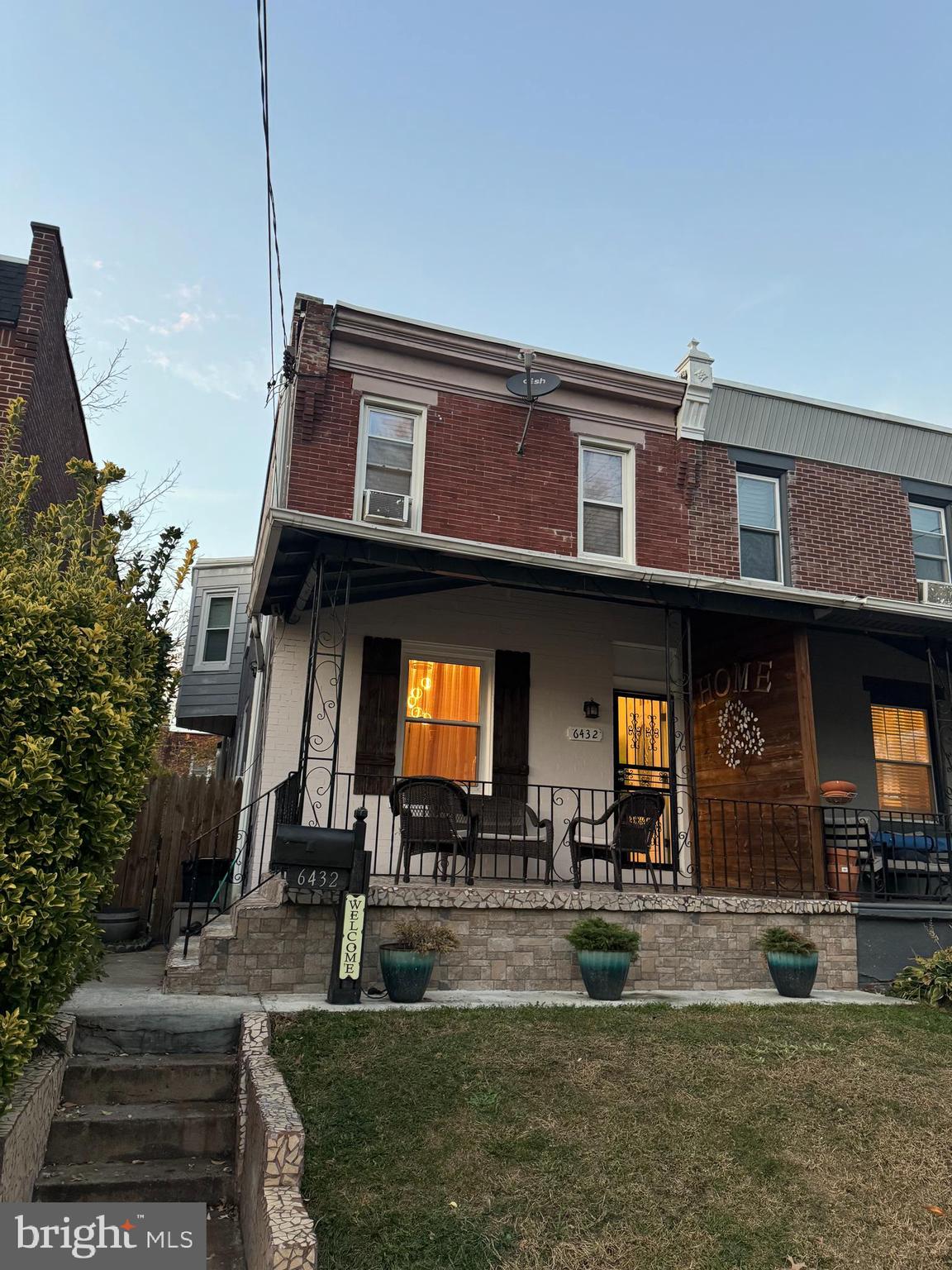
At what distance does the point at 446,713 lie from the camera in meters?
9.34

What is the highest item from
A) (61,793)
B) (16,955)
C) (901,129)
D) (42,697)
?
(901,129)

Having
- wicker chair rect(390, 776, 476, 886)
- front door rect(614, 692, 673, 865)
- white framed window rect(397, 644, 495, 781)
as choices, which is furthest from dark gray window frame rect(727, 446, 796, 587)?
wicker chair rect(390, 776, 476, 886)

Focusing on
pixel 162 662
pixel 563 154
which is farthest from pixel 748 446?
pixel 162 662

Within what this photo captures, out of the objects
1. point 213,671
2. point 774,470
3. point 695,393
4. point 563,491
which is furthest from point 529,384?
point 213,671

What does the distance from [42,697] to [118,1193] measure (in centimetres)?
220

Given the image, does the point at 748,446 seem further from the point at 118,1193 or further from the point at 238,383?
the point at 118,1193

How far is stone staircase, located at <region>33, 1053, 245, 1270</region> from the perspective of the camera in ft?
11.9

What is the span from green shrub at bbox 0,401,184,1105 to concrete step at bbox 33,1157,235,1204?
69cm

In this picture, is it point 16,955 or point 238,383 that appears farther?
point 238,383

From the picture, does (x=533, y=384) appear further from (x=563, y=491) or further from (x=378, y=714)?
(x=378, y=714)

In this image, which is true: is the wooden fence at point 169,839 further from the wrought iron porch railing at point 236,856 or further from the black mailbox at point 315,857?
the black mailbox at point 315,857

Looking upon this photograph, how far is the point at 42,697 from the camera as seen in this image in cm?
362

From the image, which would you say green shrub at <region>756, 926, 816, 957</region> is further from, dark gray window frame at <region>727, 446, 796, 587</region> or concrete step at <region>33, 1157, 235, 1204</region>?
dark gray window frame at <region>727, 446, 796, 587</region>

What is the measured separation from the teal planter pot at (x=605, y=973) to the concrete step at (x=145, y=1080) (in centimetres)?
271
